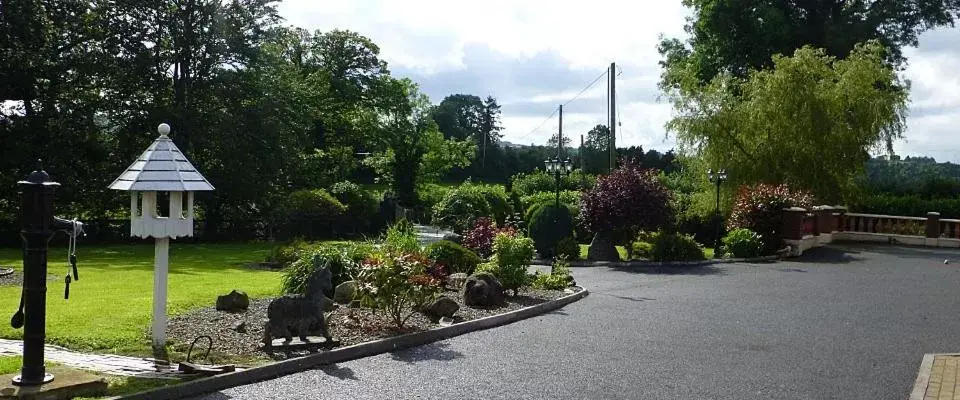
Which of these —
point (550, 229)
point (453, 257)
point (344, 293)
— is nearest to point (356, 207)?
point (550, 229)

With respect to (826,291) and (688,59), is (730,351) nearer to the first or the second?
(826,291)

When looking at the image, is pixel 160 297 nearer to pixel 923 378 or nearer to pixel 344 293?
pixel 344 293

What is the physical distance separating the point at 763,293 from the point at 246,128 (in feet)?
71.5

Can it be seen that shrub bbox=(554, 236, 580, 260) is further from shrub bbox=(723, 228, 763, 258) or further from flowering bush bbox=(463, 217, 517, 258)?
shrub bbox=(723, 228, 763, 258)

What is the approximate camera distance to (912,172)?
3872 cm

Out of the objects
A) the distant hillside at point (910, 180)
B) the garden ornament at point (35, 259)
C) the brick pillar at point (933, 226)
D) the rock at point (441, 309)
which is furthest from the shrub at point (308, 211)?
the distant hillside at point (910, 180)

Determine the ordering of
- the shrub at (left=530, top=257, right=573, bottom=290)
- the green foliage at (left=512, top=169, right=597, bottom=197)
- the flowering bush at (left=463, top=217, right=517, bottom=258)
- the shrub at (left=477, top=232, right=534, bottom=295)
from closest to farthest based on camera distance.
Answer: the shrub at (left=477, top=232, right=534, bottom=295) → the shrub at (left=530, top=257, right=573, bottom=290) → the flowering bush at (left=463, top=217, right=517, bottom=258) → the green foliage at (left=512, top=169, right=597, bottom=197)

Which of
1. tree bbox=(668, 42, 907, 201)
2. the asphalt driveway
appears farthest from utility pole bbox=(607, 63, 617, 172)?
the asphalt driveway

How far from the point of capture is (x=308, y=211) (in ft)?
95.1

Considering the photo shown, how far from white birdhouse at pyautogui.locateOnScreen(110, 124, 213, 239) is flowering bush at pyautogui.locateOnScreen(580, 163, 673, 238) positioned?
14.5 meters

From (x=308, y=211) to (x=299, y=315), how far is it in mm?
20750

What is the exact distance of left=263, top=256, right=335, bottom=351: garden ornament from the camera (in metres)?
8.60

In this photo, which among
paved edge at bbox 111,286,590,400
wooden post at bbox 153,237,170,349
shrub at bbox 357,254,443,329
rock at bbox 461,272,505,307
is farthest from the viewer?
rock at bbox 461,272,505,307

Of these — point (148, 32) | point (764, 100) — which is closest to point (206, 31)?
point (148, 32)
